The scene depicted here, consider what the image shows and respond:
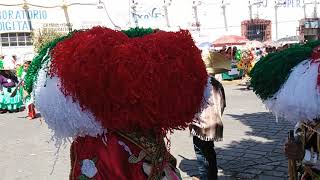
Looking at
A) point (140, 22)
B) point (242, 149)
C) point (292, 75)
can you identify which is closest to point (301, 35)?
point (140, 22)

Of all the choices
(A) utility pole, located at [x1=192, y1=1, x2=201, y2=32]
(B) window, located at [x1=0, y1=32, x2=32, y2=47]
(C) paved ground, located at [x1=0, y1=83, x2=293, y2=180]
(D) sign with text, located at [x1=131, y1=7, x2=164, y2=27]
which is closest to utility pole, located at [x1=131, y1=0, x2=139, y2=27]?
(D) sign with text, located at [x1=131, y1=7, x2=164, y2=27]

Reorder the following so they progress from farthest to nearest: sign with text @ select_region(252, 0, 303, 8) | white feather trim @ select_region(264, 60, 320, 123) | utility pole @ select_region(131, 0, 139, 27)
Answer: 1. sign with text @ select_region(252, 0, 303, 8)
2. utility pole @ select_region(131, 0, 139, 27)
3. white feather trim @ select_region(264, 60, 320, 123)

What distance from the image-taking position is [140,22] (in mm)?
25406

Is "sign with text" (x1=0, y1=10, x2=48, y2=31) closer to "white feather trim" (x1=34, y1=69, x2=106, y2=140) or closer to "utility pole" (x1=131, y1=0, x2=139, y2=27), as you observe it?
"utility pole" (x1=131, y1=0, x2=139, y2=27)

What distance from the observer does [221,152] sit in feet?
23.6

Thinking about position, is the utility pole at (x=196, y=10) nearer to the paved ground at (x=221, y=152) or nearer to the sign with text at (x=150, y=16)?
the sign with text at (x=150, y=16)

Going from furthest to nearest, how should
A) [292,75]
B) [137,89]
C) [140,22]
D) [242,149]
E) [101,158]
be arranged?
1. [140,22]
2. [242,149]
3. [292,75]
4. [101,158]
5. [137,89]

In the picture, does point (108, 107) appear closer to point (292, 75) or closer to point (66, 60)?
point (66, 60)

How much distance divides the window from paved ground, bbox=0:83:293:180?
40.2 feet

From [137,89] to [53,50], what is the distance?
1.74 ft

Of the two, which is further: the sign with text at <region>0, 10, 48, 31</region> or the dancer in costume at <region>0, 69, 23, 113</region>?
the sign with text at <region>0, 10, 48, 31</region>

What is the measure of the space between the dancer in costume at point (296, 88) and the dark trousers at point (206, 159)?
1.83 meters

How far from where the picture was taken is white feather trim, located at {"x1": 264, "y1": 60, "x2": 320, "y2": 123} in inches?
112

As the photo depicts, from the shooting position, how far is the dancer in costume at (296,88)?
286cm
